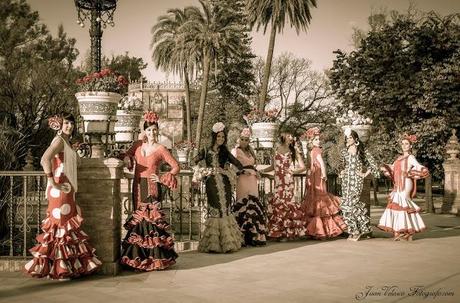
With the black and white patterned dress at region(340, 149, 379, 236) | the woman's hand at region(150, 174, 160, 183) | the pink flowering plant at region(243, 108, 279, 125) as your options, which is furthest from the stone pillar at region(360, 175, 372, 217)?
the woman's hand at region(150, 174, 160, 183)

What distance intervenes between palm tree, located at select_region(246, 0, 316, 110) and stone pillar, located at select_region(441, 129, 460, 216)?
9.38 metres

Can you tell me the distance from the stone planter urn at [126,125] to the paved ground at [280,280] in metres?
5.72

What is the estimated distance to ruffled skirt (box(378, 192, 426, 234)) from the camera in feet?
28.0

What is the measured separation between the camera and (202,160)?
25.2ft

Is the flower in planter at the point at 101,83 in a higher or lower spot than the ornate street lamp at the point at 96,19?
lower

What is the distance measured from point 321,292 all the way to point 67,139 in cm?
336

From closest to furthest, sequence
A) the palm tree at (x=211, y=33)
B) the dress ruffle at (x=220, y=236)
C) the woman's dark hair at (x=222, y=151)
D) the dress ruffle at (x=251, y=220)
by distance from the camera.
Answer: the dress ruffle at (x=220, y=236)
the woman's dark hair at (x=222, y=151)
the dress ruffle at (x=251, y=220)
the palm tree at (x=211, y=33)

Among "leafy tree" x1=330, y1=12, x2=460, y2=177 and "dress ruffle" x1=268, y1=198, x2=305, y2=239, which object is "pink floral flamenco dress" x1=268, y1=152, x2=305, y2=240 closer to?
"dress ruffle" x1=268, y1=198, x2=305, y2=239

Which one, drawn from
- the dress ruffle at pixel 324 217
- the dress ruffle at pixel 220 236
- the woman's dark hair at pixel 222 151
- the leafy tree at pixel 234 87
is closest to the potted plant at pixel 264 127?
the dress ruffle at pixel 324 217

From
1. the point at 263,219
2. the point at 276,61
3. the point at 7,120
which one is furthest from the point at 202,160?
the point at 276,61

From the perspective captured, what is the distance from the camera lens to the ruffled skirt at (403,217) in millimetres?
8531

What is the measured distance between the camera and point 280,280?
5543 millimetres

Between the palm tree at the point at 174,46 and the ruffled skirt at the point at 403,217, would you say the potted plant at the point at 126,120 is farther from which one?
the palm tree at the point at 174,46

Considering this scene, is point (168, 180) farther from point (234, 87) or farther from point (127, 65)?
point (127, 65)
